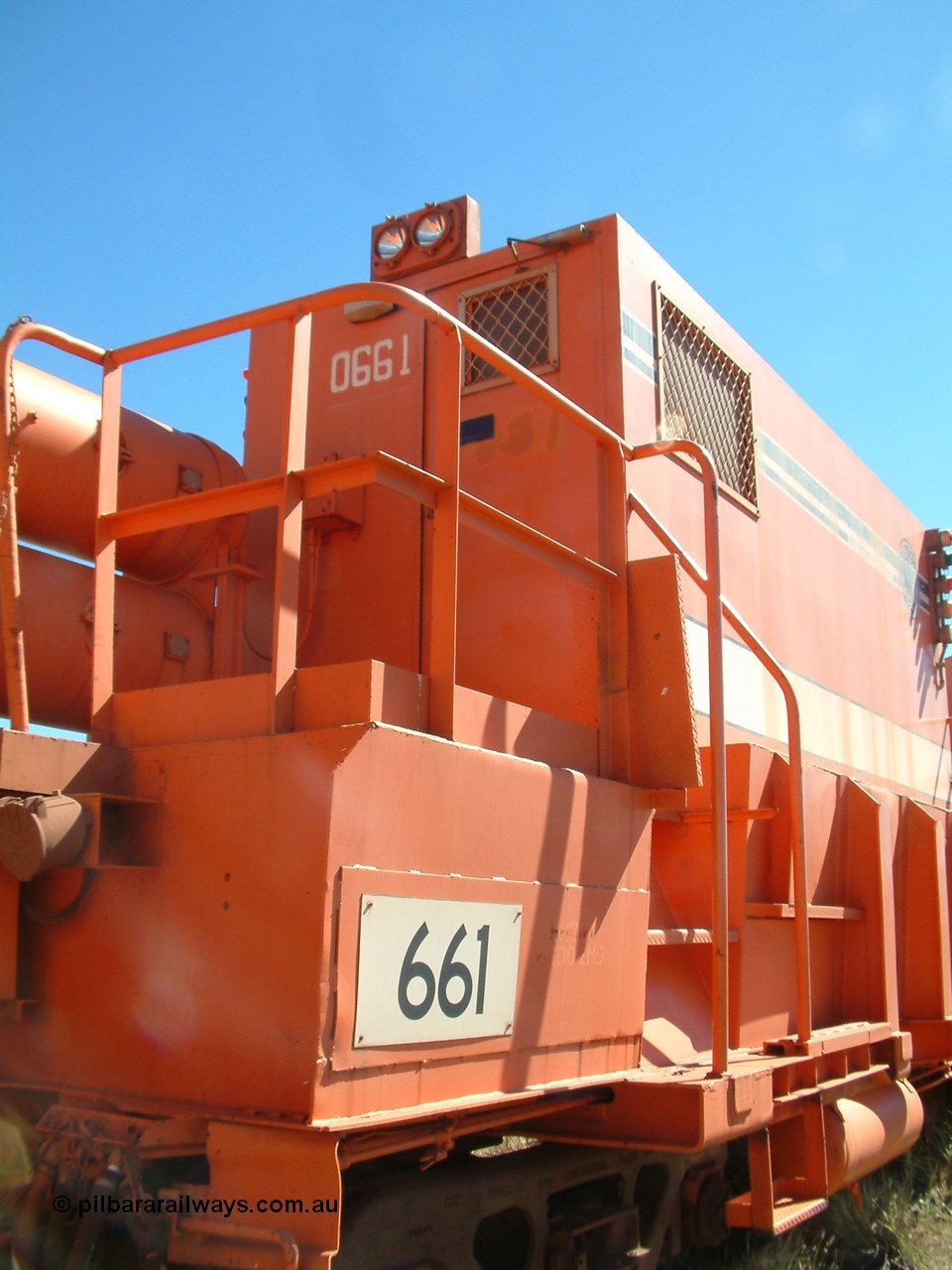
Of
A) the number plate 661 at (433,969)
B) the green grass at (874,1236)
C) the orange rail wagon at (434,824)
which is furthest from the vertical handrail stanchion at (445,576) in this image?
the green grass at (874,1236)

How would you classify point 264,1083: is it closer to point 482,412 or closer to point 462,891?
point 462,891

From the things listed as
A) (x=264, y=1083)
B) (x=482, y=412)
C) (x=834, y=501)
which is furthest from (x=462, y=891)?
(x=834, y=501)

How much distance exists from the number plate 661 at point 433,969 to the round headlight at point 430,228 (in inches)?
145

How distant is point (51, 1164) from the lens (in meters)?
2.65

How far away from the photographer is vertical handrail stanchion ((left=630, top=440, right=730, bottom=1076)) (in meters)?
3.51

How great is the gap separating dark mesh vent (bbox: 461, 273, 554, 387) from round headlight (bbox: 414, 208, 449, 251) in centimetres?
39

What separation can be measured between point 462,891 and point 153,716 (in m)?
0.90

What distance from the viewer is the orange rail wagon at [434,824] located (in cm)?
Answer: 259

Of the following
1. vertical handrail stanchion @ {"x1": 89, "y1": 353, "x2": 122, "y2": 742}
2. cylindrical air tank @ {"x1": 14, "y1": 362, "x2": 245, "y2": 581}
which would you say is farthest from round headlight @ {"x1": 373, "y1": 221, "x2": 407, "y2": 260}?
vertical handrail stanchion @ {"x1": 89, "y1": 353, "x2": 122, "y2": 742}

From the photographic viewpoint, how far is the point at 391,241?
5.78 metres

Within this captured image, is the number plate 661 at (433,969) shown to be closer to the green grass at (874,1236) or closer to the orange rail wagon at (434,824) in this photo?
the orange rail wagon at (434,824)

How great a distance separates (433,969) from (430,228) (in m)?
3.99

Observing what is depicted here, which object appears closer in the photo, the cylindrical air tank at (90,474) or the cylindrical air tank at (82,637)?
the cylindrical air tank at (82,637)

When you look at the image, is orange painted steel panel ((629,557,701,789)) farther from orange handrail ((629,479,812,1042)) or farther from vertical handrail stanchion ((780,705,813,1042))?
vertical handrail stanchion ((780,705,813,1042))
